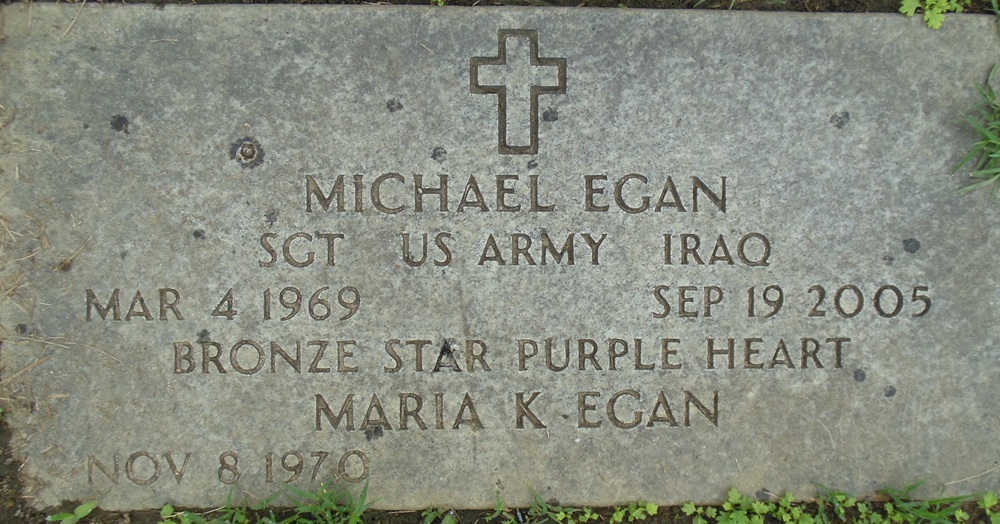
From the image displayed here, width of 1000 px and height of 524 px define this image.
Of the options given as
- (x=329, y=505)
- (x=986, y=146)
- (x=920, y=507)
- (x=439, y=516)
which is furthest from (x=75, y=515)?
(x=986, y=146)

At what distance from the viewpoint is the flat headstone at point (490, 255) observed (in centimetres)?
245

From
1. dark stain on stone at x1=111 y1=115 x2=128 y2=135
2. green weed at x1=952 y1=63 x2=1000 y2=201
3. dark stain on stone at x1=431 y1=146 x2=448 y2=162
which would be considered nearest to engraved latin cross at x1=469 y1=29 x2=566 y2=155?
dark stain on stone at x1=431 y1=146 x2=448 y2=162

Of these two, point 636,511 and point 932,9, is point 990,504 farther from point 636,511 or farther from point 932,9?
point 932,9

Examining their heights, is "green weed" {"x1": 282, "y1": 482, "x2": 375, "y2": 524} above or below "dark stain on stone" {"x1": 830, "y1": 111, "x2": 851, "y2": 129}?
below

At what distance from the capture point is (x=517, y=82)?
248cm

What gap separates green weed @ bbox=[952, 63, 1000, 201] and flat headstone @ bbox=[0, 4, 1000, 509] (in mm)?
47

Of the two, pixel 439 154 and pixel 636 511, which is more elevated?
pixel 439 154

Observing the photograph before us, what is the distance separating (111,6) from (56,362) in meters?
1.37

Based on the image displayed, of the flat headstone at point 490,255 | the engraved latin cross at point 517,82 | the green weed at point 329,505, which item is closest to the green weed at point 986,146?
the flat headstone at point 490,255

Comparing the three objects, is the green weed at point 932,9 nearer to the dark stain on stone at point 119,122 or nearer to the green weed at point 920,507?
the green weed at point 920,507

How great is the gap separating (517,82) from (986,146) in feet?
6.06

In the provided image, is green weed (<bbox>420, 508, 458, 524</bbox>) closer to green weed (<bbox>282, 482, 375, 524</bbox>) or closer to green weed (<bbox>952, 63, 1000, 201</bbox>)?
green weed (<bbox>282, 482, 375, 524</bbox>)

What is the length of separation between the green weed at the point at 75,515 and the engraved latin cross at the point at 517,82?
6.77 ft

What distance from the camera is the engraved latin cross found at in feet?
8.13
